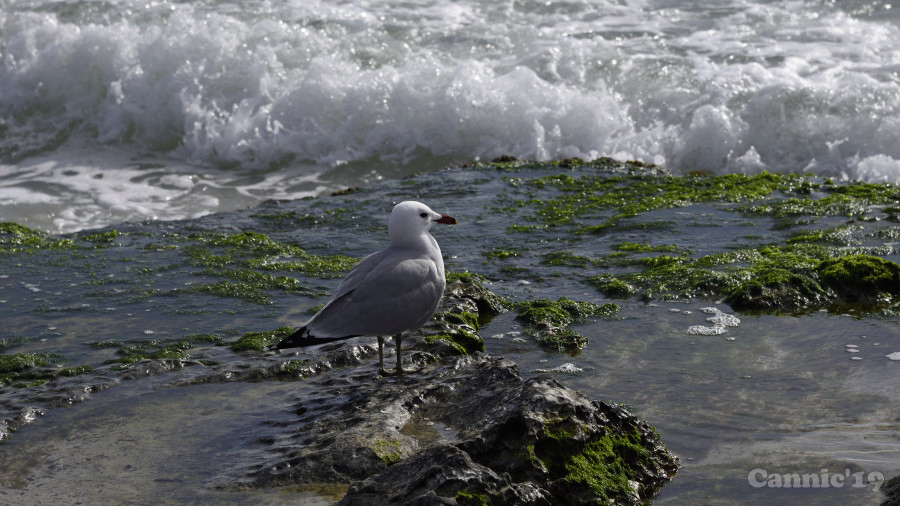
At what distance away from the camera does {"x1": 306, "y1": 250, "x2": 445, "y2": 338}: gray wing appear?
4555mm

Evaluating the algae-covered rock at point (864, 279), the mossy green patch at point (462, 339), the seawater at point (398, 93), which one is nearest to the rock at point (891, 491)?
the mossy green patch at point (462, 339)

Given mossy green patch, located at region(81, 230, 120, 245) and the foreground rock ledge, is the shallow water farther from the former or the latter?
the foreground rock ledge

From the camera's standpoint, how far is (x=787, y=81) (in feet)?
42.3

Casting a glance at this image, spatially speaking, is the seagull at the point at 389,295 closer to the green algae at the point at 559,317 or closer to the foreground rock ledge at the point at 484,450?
the foreground rock ledge at the point at 484,450

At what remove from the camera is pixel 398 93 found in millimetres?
13633

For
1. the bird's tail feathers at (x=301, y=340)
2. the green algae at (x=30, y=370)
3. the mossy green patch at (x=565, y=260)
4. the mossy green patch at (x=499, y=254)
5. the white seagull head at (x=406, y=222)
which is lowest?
the mossy green patch at (x=499, y=254)

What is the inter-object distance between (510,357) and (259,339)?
1474 mm

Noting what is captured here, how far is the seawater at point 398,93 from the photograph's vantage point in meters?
12.0

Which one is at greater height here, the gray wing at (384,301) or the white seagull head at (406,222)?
the white seagull head at (406,222)

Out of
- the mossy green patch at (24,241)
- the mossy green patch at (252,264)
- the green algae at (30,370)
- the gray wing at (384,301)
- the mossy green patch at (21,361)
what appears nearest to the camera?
the gray wing at (384,301)

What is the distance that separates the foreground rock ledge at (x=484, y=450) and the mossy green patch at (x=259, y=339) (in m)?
1.21

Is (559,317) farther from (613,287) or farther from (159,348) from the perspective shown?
(159,348)

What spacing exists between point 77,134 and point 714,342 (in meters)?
11.8

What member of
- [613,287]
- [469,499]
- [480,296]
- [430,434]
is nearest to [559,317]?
[480,296]
